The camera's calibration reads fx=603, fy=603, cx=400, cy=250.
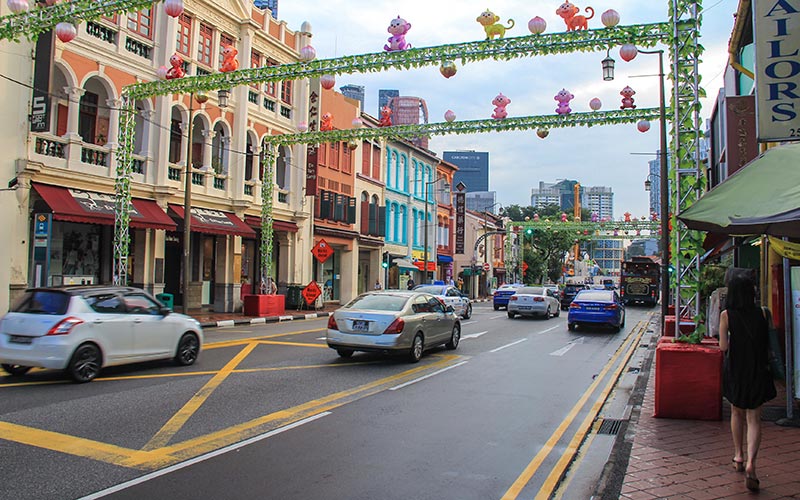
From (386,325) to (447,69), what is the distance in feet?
22.6

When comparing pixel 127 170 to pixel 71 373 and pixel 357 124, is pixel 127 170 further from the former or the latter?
pixel 71 373

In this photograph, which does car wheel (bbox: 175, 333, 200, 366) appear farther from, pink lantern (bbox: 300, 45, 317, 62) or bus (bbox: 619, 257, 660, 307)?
bus (bbox: 619, 257, 660, 307)

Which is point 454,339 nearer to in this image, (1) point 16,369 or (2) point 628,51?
(2) point 628,51

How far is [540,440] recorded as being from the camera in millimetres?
7145

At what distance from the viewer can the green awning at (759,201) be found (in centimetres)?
580

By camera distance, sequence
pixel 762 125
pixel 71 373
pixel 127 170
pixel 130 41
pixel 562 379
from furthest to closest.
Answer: pixel 130 41 < pixel 127 170 < pixel 562 379 < pixel 71 373 < pixel 762 125

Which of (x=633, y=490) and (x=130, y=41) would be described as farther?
(x=130, y=41)

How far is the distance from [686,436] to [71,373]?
8.67 metres

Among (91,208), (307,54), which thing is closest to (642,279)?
(307,54)

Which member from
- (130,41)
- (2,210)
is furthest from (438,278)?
(2,210)

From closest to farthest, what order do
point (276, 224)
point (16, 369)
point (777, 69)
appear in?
point (777, 69)
point (16, 369)
point (276, 224)

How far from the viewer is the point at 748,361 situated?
5.47 metres

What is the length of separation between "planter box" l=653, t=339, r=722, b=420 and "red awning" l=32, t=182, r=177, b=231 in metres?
16.5

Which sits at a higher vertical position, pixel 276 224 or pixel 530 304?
pixel 276 224
